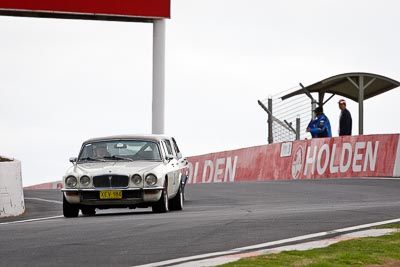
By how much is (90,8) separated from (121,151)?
49.2 ft

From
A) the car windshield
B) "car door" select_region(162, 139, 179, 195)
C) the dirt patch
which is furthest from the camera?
the car windshield

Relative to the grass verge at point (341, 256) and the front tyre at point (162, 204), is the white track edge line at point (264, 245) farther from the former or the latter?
the front tyre at point (162, 204)

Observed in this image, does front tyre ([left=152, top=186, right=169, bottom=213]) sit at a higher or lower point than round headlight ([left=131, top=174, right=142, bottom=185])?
lower

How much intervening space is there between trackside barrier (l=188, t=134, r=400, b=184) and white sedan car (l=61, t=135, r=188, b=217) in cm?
1125

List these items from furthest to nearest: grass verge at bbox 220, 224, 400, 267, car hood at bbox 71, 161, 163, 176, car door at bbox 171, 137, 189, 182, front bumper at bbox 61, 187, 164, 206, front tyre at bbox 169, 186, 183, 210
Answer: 1. car door at bbox 171, 137, 189, 182
2. front tyre at bbox 169, 186, 183, 210
3. car hood at bbox 71, 161, 163, 176
4. front bumper at bbox 61, 187, 164, 206
5. grass verge at bbox 220, 224, 400, 267

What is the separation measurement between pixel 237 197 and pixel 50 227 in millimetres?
8209

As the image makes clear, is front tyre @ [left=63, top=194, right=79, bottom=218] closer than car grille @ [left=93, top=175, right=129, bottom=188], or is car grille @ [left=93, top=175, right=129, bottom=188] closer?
car grille @ [left=93, top=175, right=129, bottom=188]

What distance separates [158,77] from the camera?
3438cm

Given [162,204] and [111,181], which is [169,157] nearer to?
[162,204]

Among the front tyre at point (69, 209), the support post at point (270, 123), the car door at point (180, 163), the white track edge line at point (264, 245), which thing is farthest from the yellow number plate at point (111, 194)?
the support post at point (270, 123)

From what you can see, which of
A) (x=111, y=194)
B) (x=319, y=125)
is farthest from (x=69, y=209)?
(x=319, y=125)

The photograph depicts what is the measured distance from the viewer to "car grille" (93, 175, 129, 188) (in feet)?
60.8

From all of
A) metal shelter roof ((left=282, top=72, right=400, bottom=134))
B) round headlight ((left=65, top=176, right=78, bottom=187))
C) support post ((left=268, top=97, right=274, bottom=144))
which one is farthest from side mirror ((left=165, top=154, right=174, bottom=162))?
support post ((left=268, top=97, right=274, bottom=144))

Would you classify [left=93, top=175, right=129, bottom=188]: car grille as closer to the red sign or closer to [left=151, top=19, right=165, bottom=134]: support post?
[left=151, top=19, right=165, bottom=134]: support post
